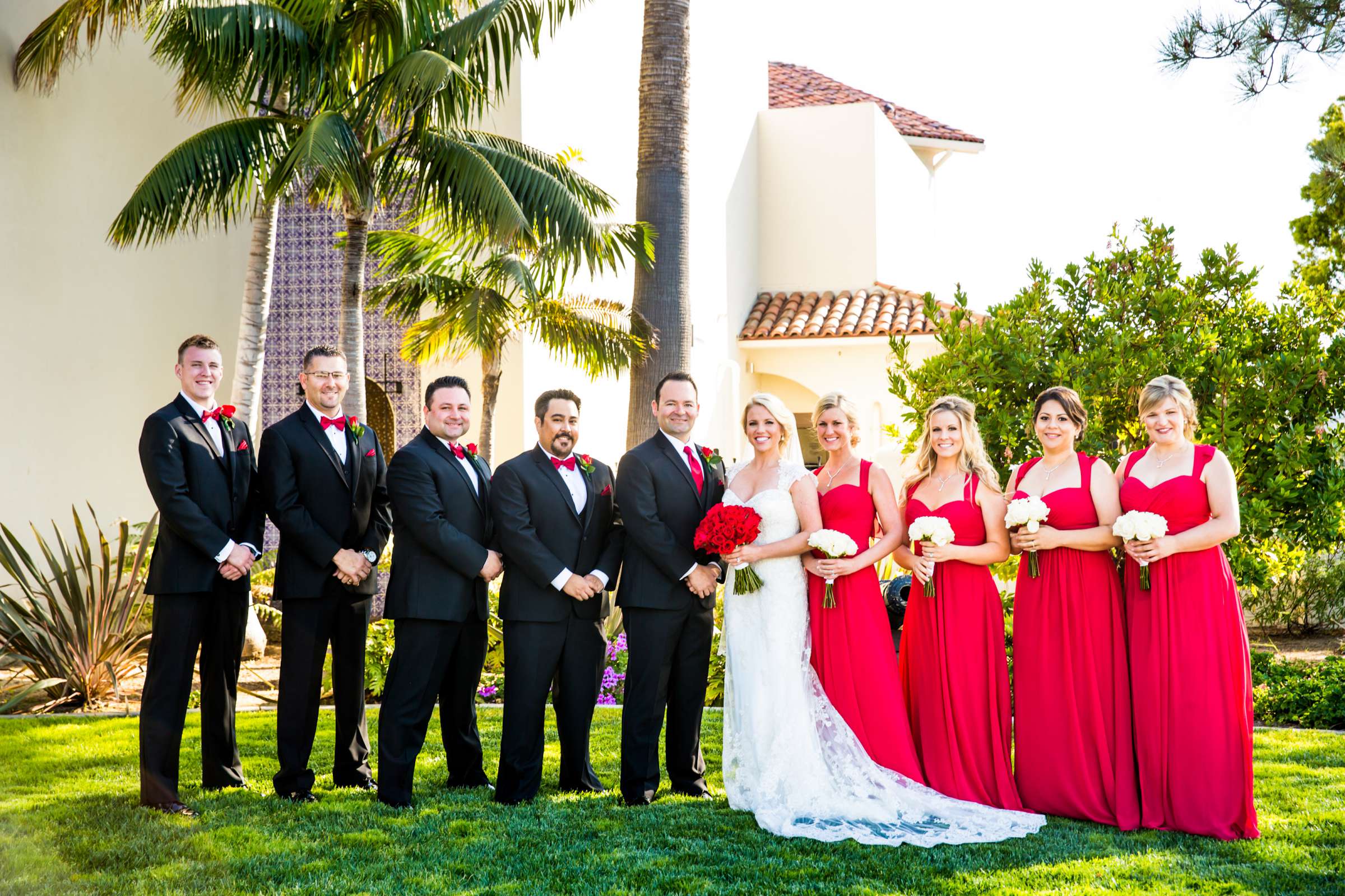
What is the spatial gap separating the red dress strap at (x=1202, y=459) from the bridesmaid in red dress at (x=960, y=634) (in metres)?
0.97

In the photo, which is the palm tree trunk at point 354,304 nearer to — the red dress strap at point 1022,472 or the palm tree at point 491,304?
the palm tree at point 491,304

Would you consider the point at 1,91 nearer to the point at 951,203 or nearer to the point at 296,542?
the point at 296,542

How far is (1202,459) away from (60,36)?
10.0 m

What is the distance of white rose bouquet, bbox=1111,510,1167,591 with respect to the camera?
568 centimetres

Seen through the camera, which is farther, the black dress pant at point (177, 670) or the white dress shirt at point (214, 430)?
the white dress shirt at point (214, 430)

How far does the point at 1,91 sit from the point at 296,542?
702cm

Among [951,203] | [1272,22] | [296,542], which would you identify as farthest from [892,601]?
[951,203]

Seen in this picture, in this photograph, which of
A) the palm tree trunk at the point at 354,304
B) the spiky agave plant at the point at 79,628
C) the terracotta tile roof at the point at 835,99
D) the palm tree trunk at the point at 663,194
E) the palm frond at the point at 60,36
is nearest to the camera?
the spiky agave plant at the point at 79,628

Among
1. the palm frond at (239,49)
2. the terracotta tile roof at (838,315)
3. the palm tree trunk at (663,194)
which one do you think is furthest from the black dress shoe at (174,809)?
the terracotta tile roof at (838,315)

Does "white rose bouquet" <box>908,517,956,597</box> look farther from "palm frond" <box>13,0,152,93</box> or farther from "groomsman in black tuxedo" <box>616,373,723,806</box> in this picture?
"palm frond" <box>13,0,152,93</box>

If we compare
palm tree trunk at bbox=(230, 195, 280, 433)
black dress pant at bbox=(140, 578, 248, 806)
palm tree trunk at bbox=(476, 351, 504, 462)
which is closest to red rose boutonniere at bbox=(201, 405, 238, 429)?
black dress pant at bbox=(140, 578, 248, 806)

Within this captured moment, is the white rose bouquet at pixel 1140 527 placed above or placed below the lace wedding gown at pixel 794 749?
above

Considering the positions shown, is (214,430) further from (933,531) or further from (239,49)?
(239,49)

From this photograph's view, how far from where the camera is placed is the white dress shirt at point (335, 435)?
20.8ft
